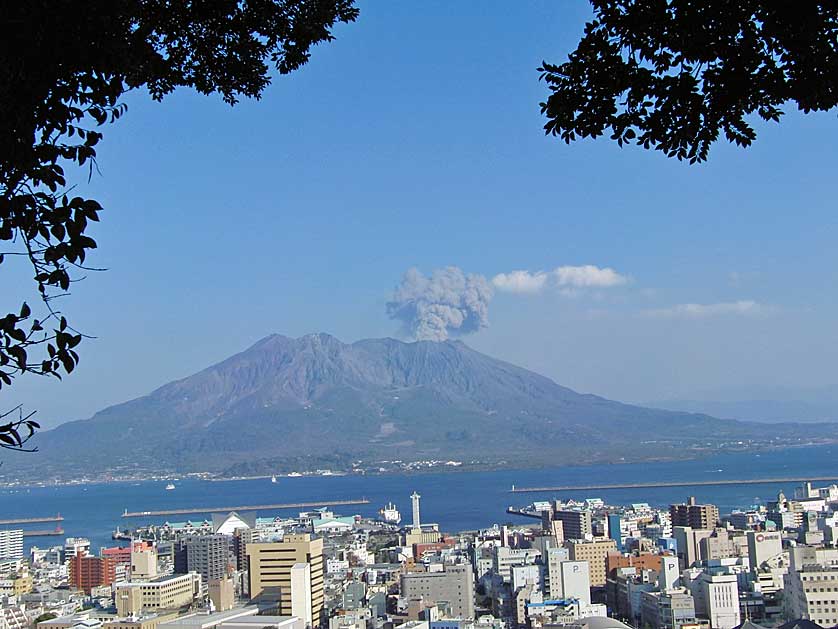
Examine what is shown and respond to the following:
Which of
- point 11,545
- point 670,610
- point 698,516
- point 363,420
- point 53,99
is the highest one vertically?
point 363,420

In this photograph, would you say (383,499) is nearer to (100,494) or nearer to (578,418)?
(100,494)

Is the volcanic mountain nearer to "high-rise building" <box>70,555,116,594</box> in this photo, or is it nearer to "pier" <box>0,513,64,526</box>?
"pier" <box>0,513,64,526</box>

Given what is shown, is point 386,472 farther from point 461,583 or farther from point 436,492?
point 461,583

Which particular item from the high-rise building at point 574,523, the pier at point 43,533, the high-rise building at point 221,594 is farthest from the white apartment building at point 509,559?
the pier at point 43,533

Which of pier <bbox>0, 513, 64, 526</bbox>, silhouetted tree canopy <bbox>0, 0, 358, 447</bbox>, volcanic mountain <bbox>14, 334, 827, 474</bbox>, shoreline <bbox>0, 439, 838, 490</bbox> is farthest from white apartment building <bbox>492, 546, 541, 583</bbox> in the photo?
volcanic mountain <bbox>14, 334, 827, 474</bbox>

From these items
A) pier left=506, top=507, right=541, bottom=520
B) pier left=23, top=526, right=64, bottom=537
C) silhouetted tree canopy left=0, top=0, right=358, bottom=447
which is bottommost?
pier left=506, top=507, right=541, bottom=520

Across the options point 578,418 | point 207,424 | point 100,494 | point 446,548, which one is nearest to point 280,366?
point 207,424

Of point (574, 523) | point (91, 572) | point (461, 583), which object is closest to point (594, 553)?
point (461, 583)
